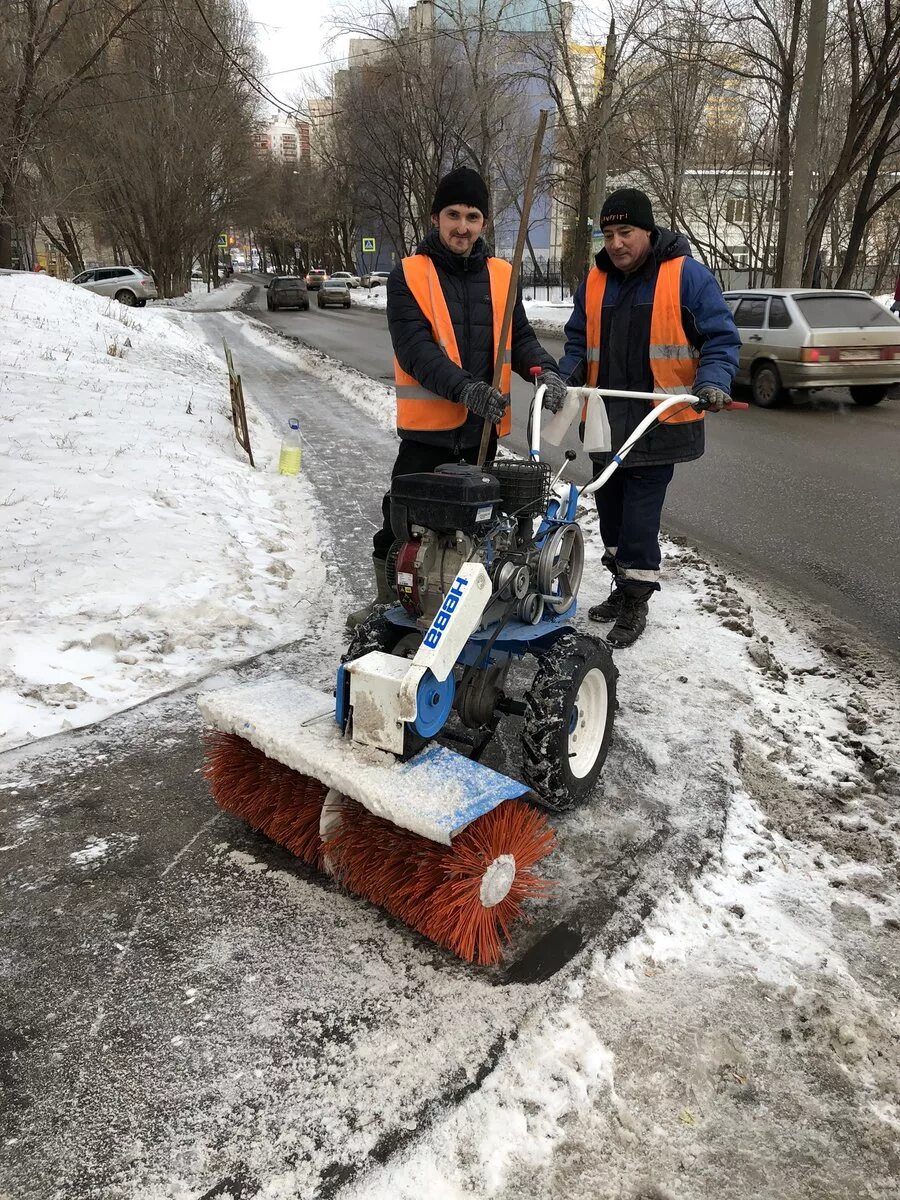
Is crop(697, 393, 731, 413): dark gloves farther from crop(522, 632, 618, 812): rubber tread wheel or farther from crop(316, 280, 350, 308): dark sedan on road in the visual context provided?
crop(316, 280, 350, 308): dark sedan on road

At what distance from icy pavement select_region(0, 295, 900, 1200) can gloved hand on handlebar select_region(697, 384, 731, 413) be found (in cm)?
137

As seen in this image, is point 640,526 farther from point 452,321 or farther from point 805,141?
point 805,141

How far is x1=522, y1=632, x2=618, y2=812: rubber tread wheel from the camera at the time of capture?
2.61 meters

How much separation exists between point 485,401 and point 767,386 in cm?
967

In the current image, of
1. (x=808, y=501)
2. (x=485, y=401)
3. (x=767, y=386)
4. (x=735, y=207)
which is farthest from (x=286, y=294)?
(x=485, y=401)

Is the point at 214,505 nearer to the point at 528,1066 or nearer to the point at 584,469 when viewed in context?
the point at 584,469

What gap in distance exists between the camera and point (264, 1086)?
6.04 feet

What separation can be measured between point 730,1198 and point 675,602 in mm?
3420

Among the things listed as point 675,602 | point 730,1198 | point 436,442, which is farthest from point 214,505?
point 730,1198

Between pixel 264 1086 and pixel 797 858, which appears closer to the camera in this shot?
pixel 264 1086

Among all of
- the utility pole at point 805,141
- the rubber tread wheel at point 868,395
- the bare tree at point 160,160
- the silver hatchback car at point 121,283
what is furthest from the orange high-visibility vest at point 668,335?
the silver hatchback car at point 121,283

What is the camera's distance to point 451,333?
10.9 feet

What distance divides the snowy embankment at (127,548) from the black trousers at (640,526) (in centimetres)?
173

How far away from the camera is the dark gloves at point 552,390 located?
3.46 m
